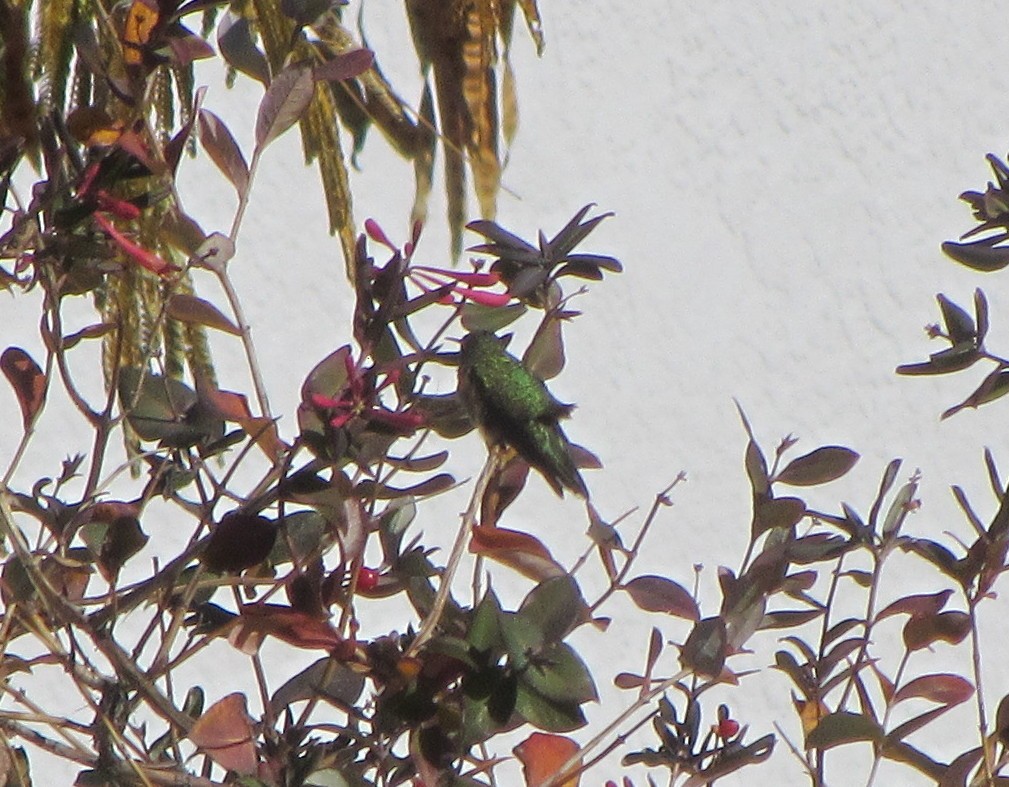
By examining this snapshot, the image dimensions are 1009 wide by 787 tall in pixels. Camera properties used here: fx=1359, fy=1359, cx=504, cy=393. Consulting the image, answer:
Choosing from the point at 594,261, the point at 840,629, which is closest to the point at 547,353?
the point at 594,261

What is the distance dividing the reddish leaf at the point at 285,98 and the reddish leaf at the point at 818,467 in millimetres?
345

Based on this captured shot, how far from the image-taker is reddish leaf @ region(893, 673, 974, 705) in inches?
32.7

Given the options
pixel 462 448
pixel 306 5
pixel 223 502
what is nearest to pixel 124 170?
pixel 306 5

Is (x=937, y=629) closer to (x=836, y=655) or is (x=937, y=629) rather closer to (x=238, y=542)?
(x=836, y=655)

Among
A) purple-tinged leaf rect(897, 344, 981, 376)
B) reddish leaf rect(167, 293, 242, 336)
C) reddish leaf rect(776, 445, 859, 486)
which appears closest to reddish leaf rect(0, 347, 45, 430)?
reddish leaf rect(167, 293, 242, 336)

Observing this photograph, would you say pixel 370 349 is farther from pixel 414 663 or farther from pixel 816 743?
pixel 816 743

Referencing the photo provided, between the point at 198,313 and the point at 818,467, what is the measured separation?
364 millimetres

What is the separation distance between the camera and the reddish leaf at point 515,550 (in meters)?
0.66

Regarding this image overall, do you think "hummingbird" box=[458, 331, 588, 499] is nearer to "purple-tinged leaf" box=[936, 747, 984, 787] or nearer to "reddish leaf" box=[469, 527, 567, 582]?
"reddish leaf" box=[469, 527, 567, 582]

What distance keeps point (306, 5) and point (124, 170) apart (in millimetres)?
127

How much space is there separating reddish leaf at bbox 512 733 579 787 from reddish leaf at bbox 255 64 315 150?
1.09 ft

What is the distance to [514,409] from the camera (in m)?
0.85

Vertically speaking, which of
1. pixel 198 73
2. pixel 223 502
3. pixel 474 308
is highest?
pixel 198 73

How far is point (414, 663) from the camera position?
648 millimetres
